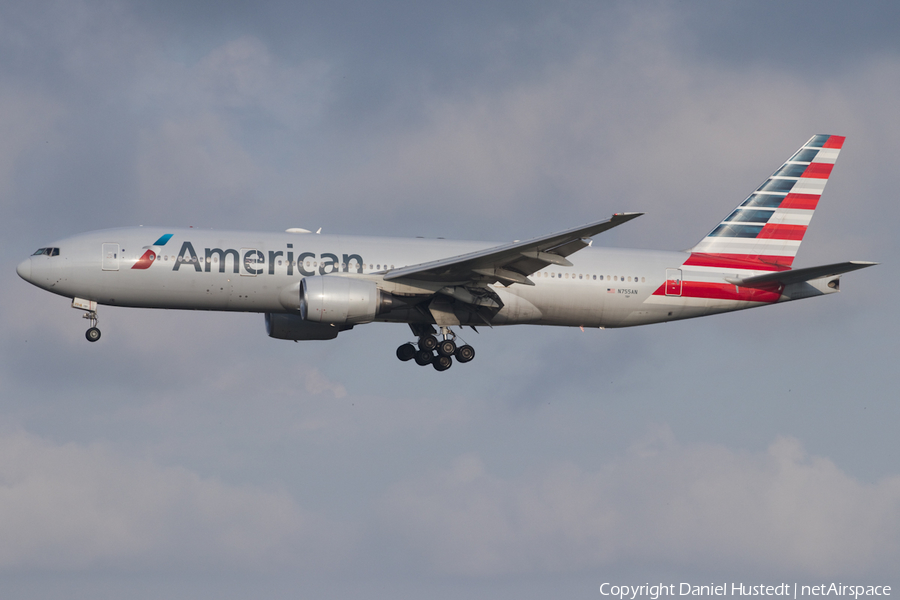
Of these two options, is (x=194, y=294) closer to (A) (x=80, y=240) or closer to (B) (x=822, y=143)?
(A) (x=80, y=240)

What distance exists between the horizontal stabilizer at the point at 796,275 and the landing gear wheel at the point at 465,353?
34.6ft

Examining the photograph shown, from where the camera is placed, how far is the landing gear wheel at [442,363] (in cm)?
4072

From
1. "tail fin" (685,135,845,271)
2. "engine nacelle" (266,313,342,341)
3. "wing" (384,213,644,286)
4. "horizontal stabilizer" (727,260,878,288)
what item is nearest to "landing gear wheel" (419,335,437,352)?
"engine nacelle" (266,313,342,341)

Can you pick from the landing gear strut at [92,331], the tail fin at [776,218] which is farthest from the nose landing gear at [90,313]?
the tail fin at [776,218]

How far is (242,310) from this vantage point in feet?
124

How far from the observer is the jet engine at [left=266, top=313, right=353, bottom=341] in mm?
41875

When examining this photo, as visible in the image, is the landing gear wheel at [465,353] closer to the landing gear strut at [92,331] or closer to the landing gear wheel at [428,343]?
the landing gear wheel at [428,343]

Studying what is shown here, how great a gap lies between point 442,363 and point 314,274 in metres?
6.53

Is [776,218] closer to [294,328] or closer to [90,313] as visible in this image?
[294,328]

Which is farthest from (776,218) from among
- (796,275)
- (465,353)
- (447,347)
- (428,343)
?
(428,343)

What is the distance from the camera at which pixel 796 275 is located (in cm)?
3972

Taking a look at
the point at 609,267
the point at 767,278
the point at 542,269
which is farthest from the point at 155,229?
the point at 767,278

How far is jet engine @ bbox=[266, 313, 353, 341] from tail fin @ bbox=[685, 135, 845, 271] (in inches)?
583

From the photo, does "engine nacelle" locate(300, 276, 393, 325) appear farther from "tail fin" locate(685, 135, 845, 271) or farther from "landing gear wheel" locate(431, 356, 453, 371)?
"tail fin" locate(685, 135, 845, 271)
